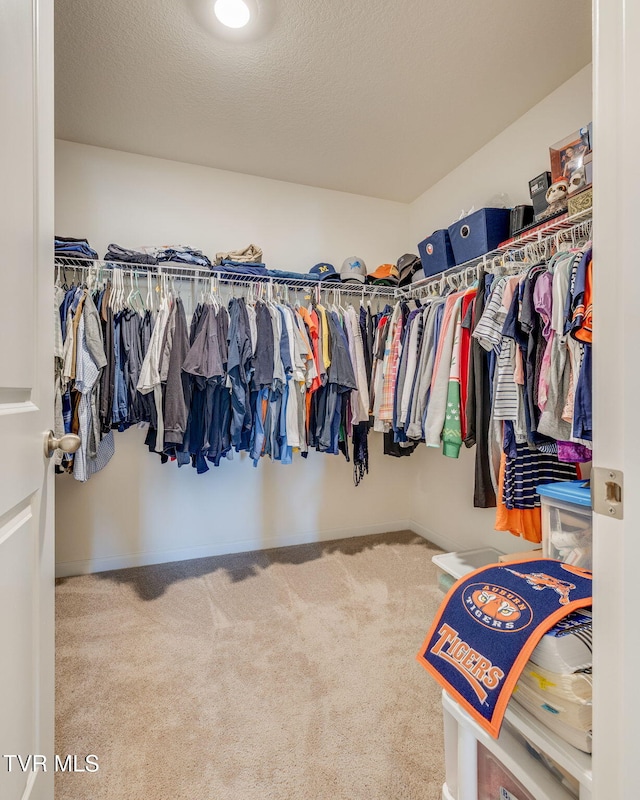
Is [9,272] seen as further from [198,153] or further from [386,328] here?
[198,153]

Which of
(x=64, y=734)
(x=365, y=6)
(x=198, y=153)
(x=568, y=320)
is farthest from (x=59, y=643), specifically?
(x=365, y=6)

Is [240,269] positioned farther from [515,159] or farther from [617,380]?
[617,380]

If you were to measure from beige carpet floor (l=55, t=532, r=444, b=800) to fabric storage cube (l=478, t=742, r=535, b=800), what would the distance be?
14.8 inches

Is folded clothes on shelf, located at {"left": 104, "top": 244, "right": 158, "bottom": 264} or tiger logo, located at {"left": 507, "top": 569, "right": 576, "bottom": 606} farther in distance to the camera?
folded clothes on shelf, located at {"left": 104, "top": 244, "right": 158, "bottom": 264}

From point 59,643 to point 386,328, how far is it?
2.30 meters

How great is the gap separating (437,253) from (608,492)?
2.16 meters

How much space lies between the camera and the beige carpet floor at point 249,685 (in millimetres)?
1217

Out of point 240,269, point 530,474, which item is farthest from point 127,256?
point 530,474

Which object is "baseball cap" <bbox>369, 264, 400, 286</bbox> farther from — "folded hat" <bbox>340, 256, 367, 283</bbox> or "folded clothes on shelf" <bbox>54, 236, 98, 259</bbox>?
"folded clothes on shelf" <bbox>54, 236, 98, 259</bbox>

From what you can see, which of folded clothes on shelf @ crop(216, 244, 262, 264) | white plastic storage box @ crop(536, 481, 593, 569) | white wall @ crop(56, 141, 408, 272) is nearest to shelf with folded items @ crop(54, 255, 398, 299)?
folded clothes on shelf @ crop(216, 244, 262, 264)

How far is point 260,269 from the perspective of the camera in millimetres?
2555

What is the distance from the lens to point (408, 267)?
110 inches

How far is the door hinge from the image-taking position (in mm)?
546

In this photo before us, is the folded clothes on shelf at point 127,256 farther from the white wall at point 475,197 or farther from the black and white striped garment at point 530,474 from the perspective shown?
the black and white striped garment at point 530,474
